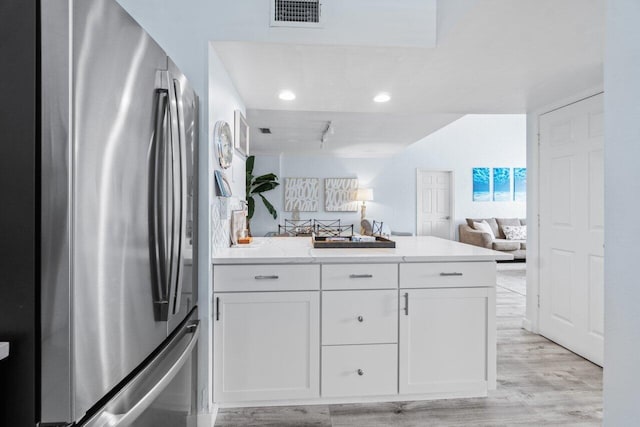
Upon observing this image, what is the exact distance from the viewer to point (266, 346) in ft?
6.62

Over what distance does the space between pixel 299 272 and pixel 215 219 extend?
0.59 metres

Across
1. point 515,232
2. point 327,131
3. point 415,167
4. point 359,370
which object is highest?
point 327,131

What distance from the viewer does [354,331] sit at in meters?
2.06

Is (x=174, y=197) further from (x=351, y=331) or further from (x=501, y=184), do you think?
(x=501, y=184)

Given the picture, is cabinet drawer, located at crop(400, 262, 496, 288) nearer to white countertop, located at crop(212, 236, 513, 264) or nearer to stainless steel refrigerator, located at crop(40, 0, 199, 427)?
white countertop, located at crop(212, 236, 513, 264)

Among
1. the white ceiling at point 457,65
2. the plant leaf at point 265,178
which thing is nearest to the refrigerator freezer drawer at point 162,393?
the white ceiling at point 457,65

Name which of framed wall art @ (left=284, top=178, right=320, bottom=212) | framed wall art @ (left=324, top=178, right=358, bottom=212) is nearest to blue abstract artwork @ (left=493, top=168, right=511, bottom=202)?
framed wall art @ (left=324, top=178, right=358, bottom=212)

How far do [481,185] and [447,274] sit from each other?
6.92m

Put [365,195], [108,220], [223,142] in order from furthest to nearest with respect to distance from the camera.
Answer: [365,195] → [223,142] → [108,220]

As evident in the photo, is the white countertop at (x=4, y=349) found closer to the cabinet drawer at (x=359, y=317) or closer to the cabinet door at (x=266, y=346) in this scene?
the cabinet door at (x=266, y=346)

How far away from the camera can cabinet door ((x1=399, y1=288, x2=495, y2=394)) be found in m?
2.09

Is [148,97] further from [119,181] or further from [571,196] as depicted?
[571,196]

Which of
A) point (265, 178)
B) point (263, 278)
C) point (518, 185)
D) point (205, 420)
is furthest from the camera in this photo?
point (518, 185)

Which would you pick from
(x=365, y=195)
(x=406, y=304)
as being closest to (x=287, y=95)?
(x=406, y=304)
